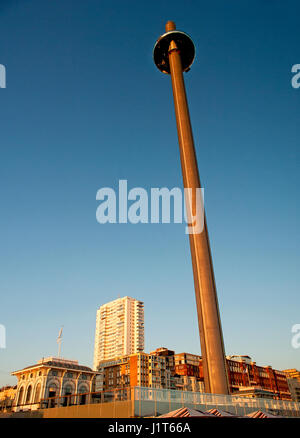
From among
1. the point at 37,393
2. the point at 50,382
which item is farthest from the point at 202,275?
the point at 37,393

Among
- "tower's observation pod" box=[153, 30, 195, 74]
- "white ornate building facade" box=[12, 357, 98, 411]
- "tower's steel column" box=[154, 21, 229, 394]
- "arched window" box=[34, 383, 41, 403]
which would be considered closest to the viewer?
"tower's steel column" box=[154, 21, 229, 394]

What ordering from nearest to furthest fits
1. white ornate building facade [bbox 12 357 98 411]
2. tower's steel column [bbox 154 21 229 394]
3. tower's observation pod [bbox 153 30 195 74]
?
tower's steel column [bbox 154 21 229 394] < white ornate building facade [bbox 12 357 98 411] < tower's observation pod [bbox 153 30 195 74]

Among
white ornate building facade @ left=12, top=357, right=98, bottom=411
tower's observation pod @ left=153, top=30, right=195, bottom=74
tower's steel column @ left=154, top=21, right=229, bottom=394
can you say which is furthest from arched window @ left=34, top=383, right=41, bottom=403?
tower's observation pod @ left=153, top=30, right=195, bottom=74

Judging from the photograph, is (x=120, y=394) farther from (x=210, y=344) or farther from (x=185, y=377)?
(x=185, y=377)

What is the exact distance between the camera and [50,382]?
58.9m

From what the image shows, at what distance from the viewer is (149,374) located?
13638 cm

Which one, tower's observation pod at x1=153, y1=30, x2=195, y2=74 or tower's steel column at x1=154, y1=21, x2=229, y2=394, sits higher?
tower's observation pod at x1=153, y1=30, x2=195, y2=74

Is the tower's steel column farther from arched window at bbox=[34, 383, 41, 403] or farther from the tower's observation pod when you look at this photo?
arched window at bbox=[34, 383, 41, 403]

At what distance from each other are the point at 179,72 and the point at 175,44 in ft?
29.8

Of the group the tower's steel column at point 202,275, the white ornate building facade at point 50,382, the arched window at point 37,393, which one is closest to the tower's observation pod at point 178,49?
the tower's steel column at point 202,275

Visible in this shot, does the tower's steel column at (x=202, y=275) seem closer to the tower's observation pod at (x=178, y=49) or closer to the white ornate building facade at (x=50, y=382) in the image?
the tower's observation pod at (x=178, y=49)

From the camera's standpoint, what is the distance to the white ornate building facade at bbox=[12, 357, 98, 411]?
5819cm
